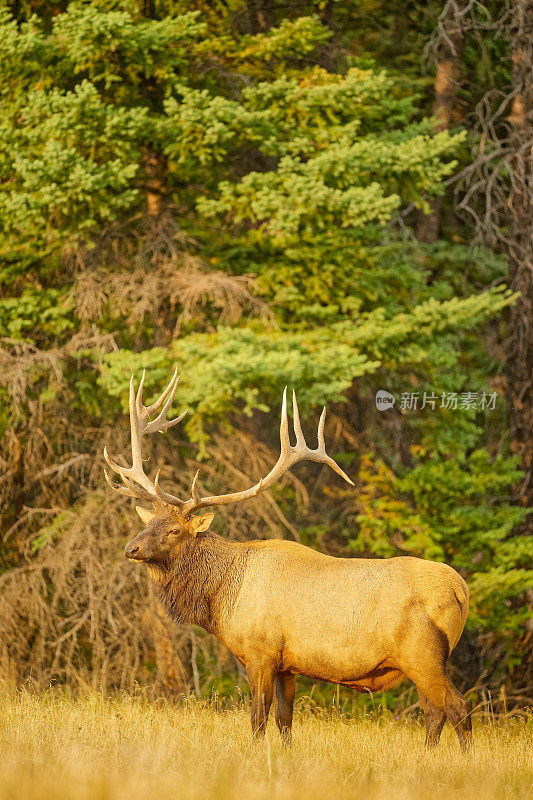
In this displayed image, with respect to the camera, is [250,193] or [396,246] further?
[396,246]

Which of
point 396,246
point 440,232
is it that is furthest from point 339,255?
point 440,232

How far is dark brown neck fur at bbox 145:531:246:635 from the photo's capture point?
23.9 feet

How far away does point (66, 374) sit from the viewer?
1217cm

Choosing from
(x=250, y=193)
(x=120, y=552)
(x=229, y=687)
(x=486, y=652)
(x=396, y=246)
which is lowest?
(x=486, y=652)

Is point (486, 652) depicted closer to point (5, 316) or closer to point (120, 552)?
point (120, 552)

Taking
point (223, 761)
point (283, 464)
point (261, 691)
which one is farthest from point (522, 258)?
point (223, 761)

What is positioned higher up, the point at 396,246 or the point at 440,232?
the point at 396,246

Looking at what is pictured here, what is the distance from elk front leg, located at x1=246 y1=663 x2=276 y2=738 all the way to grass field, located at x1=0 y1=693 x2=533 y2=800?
0.40 ft

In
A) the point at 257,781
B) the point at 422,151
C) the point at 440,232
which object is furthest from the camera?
the point at 440,232

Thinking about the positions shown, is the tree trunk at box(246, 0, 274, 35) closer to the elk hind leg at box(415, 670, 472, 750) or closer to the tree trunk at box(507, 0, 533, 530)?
the tree trunk at box(507, 0, 533, 530)

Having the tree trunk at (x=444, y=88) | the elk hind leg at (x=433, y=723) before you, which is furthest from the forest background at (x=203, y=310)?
the elk hind leg at (x=433, y=723)

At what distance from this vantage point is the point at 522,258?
14258mm

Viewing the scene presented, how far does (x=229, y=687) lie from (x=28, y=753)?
695cm

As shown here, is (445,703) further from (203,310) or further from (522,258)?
(522,258)
